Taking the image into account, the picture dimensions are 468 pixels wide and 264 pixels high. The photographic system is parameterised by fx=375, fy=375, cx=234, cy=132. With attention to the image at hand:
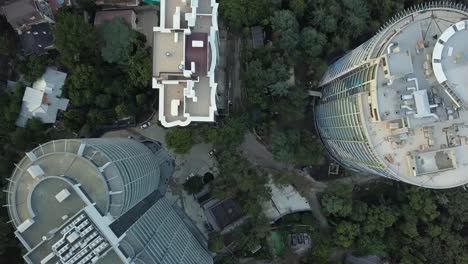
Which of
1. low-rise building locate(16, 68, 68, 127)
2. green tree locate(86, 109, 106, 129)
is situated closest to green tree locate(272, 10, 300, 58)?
green tree locate(86, 109, 106, 129)

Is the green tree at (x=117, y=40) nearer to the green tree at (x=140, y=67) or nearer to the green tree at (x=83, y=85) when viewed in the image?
the green tree at (x=140, y=67)

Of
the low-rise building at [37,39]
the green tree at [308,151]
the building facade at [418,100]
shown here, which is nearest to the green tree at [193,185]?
the green tree at [308,151]

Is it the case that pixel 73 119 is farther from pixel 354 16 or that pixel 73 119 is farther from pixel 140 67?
pixel 354 16

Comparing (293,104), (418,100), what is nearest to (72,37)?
(293,104)

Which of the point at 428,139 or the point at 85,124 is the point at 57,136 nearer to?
the point at 85,124

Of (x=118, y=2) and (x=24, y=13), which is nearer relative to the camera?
(x=24, y=13)
